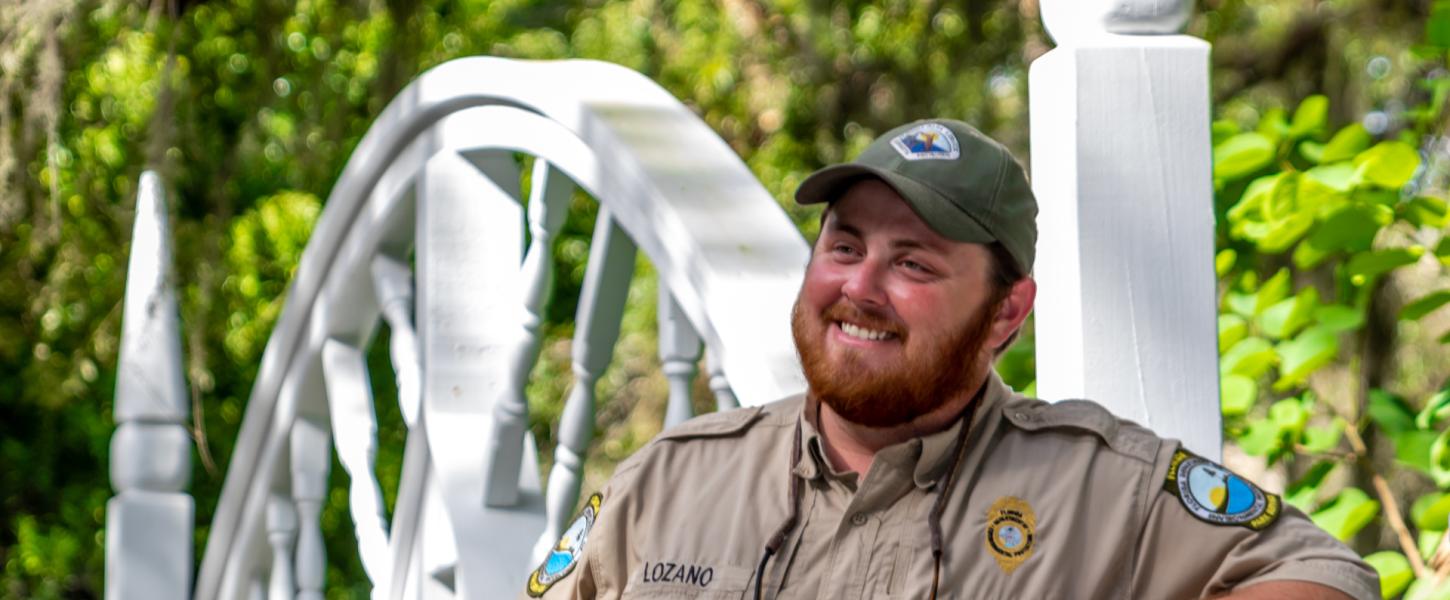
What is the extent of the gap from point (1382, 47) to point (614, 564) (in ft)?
14.6

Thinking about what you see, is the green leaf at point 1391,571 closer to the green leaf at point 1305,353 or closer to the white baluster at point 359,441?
the green leaf at point 1305,353

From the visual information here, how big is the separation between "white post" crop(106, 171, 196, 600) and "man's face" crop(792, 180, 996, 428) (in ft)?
6.95

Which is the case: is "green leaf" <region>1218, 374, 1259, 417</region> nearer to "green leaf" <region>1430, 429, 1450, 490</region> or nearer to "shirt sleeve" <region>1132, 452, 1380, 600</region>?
"green leaf" <region>1430, 429, 1450, 490</region>

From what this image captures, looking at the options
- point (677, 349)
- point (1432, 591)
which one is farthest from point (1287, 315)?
point (677, 349)

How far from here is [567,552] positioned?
1.80 m

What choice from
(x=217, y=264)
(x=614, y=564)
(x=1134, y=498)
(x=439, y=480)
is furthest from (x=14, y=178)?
(x=1134, y=498)

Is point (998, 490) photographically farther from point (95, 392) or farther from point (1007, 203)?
point (95, 392)

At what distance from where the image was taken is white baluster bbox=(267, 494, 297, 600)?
3205 mm

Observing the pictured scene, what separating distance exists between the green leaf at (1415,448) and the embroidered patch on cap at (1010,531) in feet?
4.06

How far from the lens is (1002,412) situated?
5.54 feet

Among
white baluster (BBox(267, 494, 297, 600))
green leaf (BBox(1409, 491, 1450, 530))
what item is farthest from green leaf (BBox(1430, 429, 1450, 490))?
white baluster (BBox(267, 494, 297, 600))

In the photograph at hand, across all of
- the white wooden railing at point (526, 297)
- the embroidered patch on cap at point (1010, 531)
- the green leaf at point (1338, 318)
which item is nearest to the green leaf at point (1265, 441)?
the green leaf at point (1338, 318)

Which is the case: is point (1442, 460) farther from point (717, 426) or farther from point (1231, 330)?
point (717, 426)

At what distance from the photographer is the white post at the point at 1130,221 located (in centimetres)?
186
